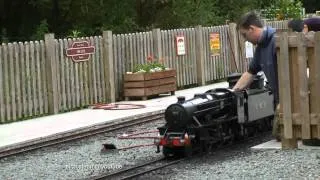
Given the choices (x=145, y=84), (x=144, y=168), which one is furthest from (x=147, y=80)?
(x=144, y=168)

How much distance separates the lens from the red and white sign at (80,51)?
17.9 meters

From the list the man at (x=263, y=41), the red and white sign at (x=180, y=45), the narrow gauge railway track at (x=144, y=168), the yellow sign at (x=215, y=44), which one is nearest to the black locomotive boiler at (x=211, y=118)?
the narrow gauge railway track at (x=144, y=168)

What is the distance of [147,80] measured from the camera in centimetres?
1884

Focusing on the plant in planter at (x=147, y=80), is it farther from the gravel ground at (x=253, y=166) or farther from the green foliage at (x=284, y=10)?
the green foliage at (x=284, y=10)

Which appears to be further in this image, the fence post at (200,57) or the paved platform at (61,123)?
the fence post at (200,57)

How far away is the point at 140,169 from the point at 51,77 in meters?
7.58

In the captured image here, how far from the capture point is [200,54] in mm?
22672

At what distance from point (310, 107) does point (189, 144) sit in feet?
10.6

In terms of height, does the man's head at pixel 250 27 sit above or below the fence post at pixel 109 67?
above

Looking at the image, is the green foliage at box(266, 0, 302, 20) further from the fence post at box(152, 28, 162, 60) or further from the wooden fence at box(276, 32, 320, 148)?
the wooden fence at box(276, 32, 320, 148)

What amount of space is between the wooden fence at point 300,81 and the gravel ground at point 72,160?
131 inches

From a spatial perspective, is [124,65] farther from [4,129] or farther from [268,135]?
[268,135]

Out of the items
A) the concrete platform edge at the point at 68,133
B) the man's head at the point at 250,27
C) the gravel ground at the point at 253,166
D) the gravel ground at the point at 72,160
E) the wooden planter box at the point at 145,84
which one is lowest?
the gravel ground at the point at 72,160

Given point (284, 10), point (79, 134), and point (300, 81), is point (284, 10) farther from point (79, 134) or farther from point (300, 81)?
point (300, 81)
